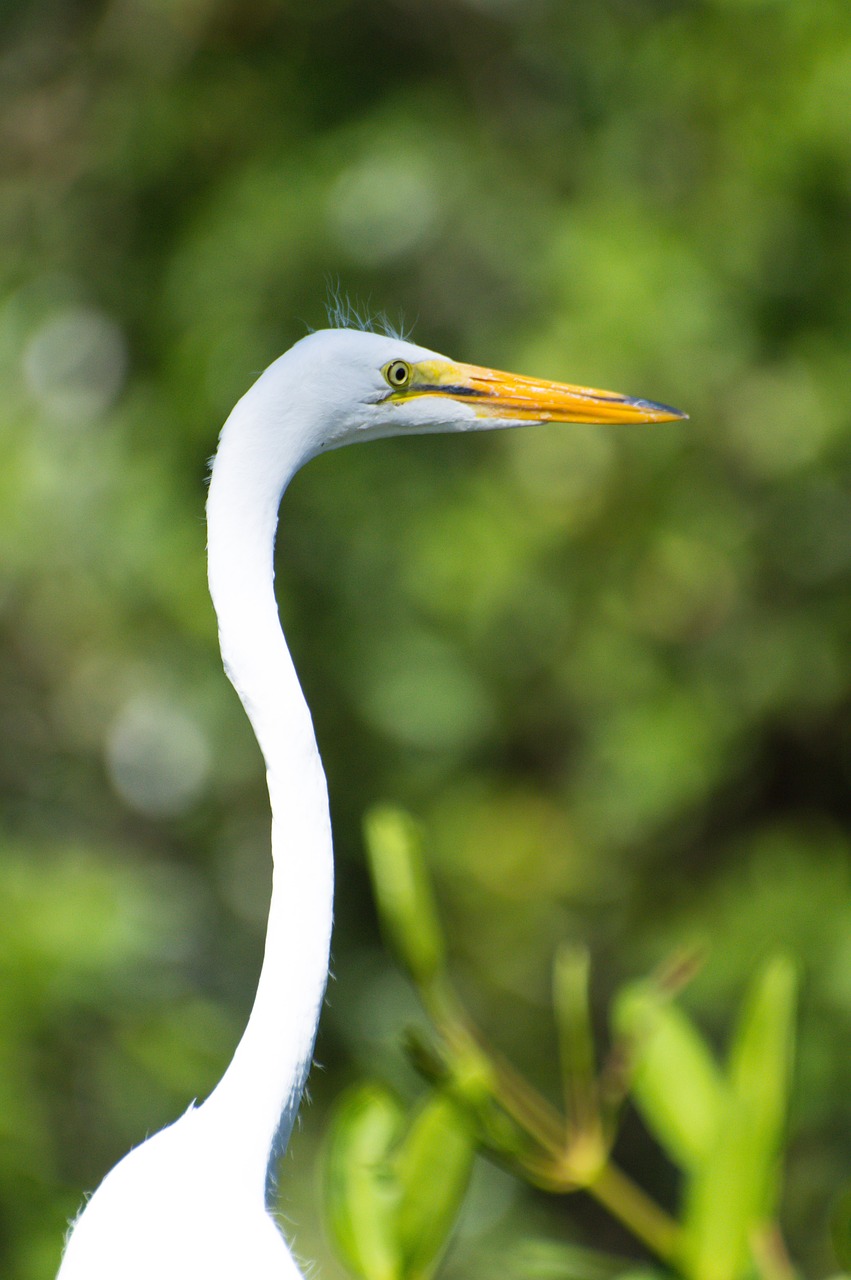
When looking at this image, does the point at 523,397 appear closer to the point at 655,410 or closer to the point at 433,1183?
the point at 655,410

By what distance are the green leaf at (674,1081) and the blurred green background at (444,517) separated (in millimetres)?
1183

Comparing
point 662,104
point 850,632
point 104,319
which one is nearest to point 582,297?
point 662,104

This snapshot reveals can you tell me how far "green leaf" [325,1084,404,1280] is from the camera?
765 millimetres

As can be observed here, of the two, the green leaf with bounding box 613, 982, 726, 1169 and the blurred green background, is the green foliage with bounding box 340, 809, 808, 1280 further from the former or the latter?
the blurred green background

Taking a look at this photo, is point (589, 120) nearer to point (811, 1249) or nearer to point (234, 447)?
point (234, 447)

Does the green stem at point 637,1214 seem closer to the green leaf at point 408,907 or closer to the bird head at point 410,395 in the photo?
the green leaf at point 408,907

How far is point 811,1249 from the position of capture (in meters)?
2.45

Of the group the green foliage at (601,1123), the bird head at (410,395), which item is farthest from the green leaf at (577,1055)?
the bird head at (410,395)

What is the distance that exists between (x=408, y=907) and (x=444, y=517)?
5.03ft

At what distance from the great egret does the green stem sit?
18 centimetres

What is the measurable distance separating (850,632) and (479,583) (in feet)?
2.12

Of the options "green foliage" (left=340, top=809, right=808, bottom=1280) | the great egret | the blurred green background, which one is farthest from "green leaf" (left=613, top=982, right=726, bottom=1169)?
the blurred green background

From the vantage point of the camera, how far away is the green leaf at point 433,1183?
2.48ft

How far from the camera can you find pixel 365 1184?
0.79 meters
